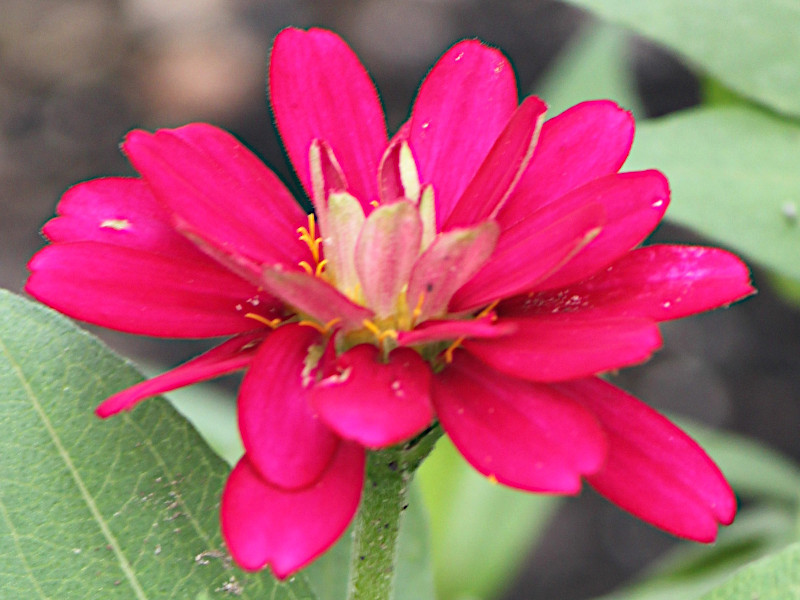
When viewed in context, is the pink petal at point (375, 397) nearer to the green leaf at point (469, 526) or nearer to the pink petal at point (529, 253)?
the pink petal at point (529, 253)

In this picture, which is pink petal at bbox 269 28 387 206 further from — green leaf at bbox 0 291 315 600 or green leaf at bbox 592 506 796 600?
green leaf at bbox 592 506 796 600

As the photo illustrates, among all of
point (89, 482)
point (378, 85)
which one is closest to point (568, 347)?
point (89, 482)

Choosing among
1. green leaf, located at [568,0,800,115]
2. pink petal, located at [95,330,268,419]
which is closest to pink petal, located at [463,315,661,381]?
pink petal, located at [95,330,268,419]

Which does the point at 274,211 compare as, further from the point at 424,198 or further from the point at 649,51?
the point at 649,51

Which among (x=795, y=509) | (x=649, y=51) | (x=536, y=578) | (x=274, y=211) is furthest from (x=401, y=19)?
(x=274, y=211)

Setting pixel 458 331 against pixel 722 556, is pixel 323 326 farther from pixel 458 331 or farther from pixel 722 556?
pixel 722 556

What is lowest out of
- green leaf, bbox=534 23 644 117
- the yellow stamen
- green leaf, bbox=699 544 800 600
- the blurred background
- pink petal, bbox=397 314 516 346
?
the blurred background
